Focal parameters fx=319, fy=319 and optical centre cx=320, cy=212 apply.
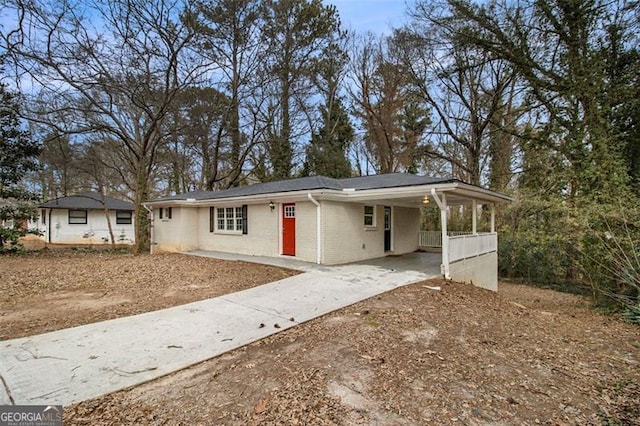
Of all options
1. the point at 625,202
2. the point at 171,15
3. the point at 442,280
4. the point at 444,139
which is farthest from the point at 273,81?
the point at 625,202

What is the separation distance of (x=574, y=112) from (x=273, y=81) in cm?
1498

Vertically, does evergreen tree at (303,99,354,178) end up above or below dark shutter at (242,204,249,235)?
above

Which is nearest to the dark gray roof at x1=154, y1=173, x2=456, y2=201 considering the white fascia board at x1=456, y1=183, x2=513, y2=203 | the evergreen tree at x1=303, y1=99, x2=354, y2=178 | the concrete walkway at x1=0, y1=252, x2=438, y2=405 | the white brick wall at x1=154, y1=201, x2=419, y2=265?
the white fascia board at x1=456, y1=183, x2=513, y2=203

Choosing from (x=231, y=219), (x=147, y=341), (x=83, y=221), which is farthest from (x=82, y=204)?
(x=147, y=341)

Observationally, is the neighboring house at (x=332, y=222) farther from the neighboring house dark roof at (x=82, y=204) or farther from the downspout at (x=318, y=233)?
the neighboring house dark roof at (x=82, y=204)

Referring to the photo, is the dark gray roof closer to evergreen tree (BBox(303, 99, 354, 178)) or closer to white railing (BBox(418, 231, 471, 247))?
white railing (BBox(418, 231, 471, 247))

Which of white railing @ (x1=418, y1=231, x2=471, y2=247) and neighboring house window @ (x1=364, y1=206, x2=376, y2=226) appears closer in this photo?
neighboring house window @ (x1=364, y1=206, x2=376, y2=226)

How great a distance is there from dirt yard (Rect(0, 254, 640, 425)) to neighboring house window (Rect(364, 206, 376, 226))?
557 centimetres

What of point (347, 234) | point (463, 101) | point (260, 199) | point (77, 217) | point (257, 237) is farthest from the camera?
point (77, 217)

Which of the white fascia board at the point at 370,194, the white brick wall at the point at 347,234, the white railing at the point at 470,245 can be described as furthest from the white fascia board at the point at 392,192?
the white railing at the point at 470,245

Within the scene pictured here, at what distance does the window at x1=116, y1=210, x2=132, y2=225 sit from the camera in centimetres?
2344

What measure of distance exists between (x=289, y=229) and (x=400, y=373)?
8.26 meters

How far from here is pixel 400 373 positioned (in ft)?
11.4

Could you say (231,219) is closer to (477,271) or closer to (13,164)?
(13,164)
